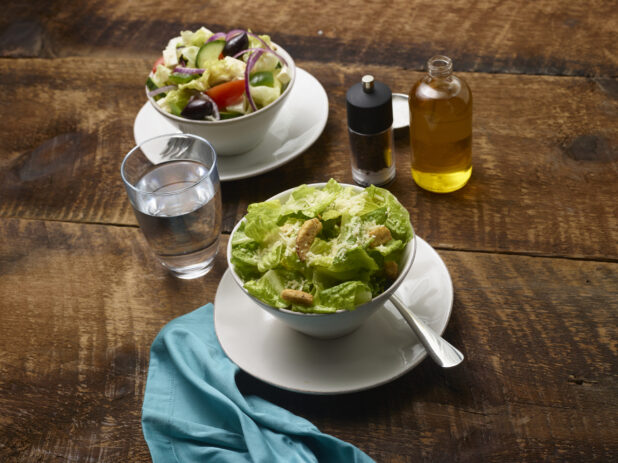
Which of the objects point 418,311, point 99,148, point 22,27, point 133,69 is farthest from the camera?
point 22,27

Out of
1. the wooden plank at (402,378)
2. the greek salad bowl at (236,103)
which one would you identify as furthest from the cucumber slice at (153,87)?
the wooden plank at (402,378)

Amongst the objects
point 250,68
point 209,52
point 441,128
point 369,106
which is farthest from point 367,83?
point 209,52

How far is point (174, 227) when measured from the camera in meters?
1.17

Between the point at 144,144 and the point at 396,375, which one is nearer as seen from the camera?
the point at 396,375

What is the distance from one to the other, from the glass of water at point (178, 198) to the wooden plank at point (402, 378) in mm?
48

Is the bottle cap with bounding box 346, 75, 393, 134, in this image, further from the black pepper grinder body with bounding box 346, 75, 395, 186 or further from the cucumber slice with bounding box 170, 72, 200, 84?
the cucumber slice with bounding box 170, 72, 200, 84

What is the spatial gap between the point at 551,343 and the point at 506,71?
0.74 meters

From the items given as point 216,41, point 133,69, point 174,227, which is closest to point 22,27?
point 133,69

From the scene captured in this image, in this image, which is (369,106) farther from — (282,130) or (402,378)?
(402,378)

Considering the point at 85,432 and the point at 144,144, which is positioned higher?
the point at 144,144

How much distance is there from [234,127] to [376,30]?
0.59m

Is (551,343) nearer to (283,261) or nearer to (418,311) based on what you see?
(418,311)

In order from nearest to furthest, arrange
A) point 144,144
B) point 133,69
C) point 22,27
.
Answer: point 144,144 < point 133,69 < point 22,27

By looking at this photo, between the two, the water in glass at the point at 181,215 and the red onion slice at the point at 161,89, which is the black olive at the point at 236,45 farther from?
the water in glass at the point at 181,215
